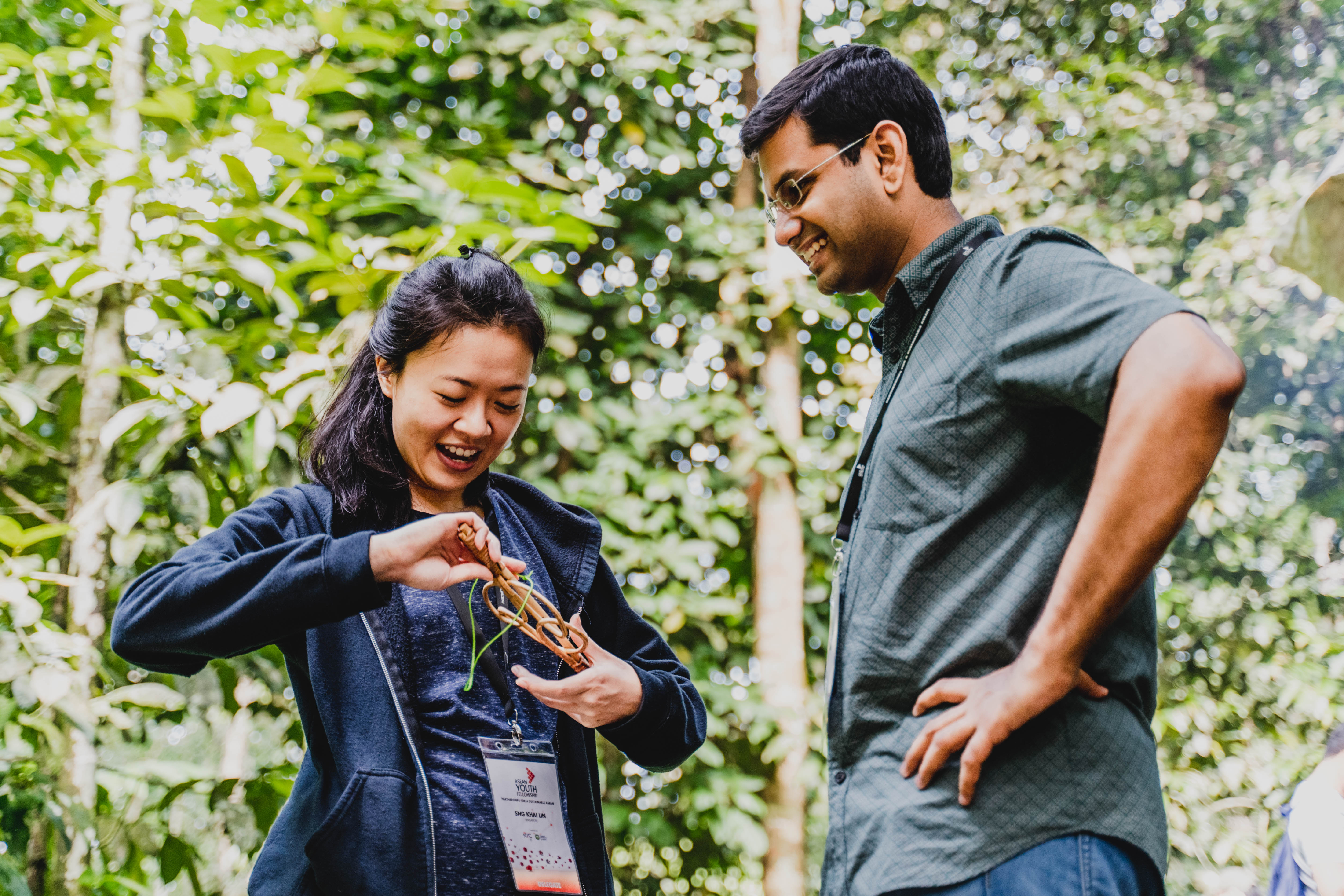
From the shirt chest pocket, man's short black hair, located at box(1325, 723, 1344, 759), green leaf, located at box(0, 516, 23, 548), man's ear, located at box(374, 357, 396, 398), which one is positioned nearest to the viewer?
the shirt chest pocket

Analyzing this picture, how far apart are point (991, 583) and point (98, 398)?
1645 millimetres

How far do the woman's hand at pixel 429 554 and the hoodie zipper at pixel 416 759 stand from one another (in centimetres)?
12

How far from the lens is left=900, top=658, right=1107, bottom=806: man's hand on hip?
0.83m

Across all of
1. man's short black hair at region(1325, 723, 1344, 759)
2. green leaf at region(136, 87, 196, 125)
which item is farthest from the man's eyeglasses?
man's short black hair at region(1325, 723, 1344, 759)

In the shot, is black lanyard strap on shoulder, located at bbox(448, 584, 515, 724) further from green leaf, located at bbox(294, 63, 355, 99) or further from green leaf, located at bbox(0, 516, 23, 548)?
green leaf, located at bbox(294, 63, 355, 99)

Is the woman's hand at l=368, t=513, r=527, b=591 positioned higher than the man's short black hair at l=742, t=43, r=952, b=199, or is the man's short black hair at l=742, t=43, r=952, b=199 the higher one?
the man's short black hair at l=742, t=43, r=952, b=199

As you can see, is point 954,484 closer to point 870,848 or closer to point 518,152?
point 870,848

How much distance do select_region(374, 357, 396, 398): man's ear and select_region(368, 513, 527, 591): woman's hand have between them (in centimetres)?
30

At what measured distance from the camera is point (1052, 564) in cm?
89

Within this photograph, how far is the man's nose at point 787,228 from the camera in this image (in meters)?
1.19

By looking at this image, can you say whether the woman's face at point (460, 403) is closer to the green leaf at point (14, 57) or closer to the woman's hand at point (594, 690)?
the woman's hand at point (594, 690)

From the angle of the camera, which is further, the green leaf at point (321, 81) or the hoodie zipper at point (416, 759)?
the green leaf at point (321, 81)

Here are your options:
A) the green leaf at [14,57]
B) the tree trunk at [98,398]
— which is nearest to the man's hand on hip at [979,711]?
the tree trunk at [98,398]

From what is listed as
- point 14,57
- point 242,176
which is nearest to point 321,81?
point 242,176
